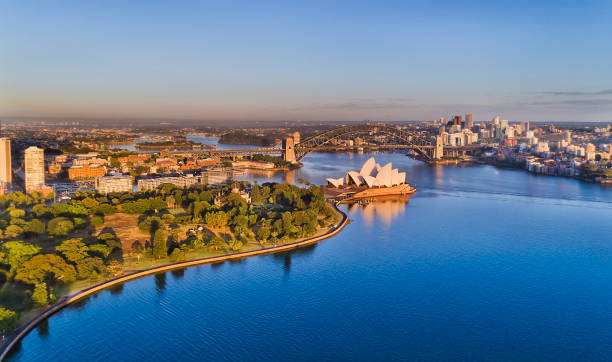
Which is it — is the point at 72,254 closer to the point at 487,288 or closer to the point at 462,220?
the point at 487,288

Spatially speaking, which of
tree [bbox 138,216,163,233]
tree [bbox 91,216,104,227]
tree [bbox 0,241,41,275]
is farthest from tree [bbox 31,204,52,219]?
tree [bbox 0,241,41,275]

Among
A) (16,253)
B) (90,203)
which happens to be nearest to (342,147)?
(90,203)

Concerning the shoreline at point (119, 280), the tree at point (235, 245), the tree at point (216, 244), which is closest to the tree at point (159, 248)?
the shoreline at point (119, 280)

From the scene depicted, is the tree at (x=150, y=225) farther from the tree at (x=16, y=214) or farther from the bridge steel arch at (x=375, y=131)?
the bridge steel arch at (x=375, y=131)

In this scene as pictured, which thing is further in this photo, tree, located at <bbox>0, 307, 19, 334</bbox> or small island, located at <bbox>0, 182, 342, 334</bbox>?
small island, located at <bbox>0, 182, 342, 334</bbox>

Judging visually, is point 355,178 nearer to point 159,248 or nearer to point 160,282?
point 159,248

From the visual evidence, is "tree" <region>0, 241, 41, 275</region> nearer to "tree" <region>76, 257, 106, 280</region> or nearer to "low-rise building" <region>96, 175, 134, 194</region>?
"tree" <region>76, 257, 106, 280</region>
